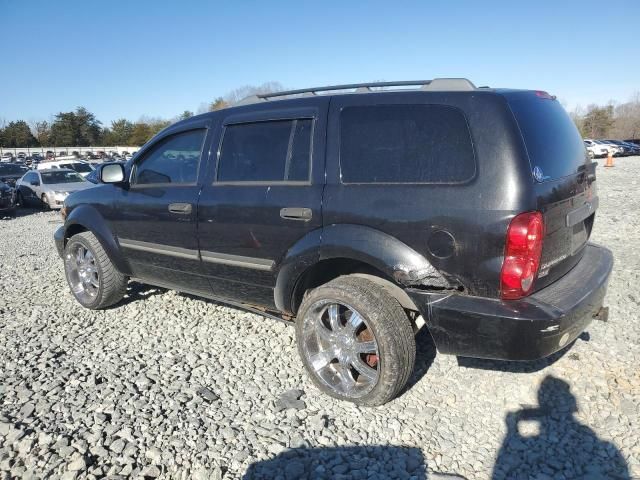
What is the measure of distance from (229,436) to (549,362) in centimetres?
235

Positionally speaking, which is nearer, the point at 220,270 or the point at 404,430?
the point at 404,430

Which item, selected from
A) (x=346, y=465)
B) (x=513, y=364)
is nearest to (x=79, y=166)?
(x=513, y=364)

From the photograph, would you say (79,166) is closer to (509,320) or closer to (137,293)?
(137,293)

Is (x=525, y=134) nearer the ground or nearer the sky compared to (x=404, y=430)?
nearer the sky

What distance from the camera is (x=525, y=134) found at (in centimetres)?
261

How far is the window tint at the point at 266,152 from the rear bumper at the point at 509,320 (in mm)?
1221

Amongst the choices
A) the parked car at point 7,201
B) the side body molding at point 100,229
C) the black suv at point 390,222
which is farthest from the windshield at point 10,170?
the black suv at point 390,222

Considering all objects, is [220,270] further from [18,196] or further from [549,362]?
[18,196]

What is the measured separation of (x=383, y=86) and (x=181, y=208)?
1836 mm

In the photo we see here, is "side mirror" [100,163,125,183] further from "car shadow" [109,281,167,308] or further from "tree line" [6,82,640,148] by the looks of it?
"tree line" [6,82,640,148]

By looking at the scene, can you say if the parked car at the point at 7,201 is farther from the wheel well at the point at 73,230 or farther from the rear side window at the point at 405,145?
the rear side window at the point at 405,145

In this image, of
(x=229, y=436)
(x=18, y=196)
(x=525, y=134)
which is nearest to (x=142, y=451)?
(x=229, y=436)

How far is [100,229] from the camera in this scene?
4.61 meters

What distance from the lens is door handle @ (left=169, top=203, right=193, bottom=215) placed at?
3.77 metres
